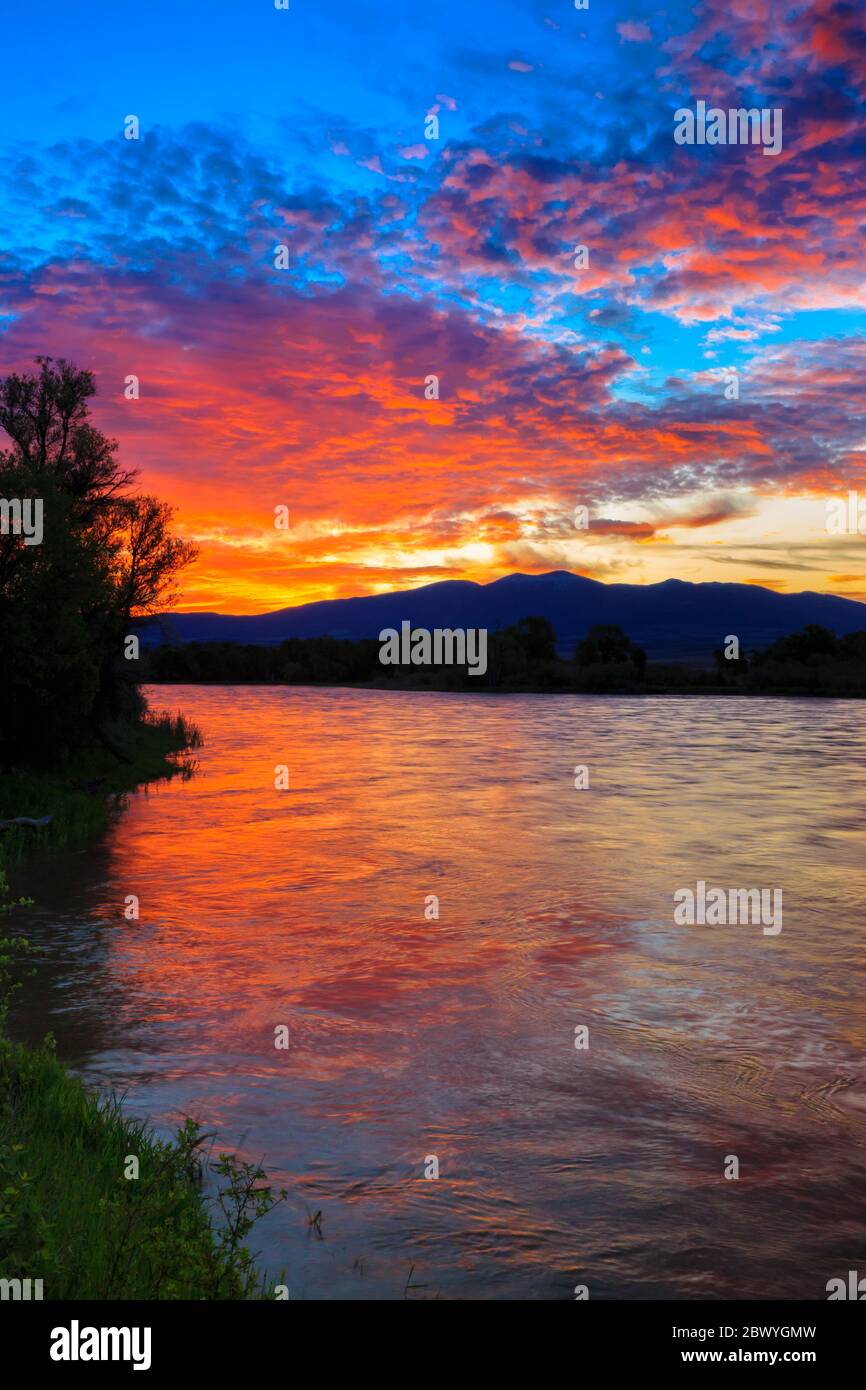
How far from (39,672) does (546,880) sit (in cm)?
1725

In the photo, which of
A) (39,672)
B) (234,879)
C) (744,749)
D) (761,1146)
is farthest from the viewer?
(744,749)

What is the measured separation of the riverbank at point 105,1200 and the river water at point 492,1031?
2.61 ft

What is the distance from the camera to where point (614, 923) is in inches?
836

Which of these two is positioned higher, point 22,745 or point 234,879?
point 22,745

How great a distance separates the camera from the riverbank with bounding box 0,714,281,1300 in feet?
21.5

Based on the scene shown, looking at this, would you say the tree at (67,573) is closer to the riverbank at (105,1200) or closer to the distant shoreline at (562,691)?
the riverbank at (105,1200)

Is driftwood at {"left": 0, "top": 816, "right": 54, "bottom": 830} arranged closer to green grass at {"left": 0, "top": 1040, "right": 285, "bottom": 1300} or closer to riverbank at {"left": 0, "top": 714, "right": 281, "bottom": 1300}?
riverbank at {"left": 0, "top": 714, "right": 281, "bottom": 1300}

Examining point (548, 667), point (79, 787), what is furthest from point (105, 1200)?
point (548, 667)

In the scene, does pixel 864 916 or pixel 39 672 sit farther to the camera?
pixel 39 672

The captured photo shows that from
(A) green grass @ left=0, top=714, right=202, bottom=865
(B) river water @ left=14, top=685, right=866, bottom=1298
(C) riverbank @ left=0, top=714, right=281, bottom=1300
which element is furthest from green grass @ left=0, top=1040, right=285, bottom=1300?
(A) green grass @ left=0, top=714, right=202, bottom=865

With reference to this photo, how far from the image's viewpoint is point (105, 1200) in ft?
24.0
